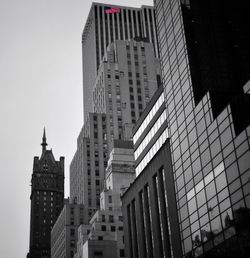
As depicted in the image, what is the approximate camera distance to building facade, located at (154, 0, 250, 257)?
49438mm

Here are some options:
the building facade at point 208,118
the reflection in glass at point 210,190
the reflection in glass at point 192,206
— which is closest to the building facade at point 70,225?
the building facade at point 208,118

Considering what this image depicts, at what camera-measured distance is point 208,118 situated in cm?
5731

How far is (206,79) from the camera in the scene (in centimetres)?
6438

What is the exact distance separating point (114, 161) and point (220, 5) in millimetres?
97027

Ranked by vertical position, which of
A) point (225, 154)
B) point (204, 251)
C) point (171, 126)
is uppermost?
point (171, 126)

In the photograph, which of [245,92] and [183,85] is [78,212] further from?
[245,92]

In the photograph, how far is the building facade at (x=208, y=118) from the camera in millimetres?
49438

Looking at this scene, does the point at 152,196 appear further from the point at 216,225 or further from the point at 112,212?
the point at 112,212

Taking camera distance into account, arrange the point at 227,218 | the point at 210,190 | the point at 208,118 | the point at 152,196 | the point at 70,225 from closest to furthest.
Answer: the point at 227,218 → the point at 210,190 → the point at 208,118 → the point at 152,196 → the point at 70,225

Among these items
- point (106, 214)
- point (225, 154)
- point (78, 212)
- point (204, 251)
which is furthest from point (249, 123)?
point (78, 212)

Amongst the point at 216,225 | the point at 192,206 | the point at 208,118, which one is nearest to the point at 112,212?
the point at 192,206

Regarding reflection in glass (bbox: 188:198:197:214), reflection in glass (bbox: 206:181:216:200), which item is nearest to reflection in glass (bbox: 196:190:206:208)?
reflection in glass (bbox: 206:181:216:200)

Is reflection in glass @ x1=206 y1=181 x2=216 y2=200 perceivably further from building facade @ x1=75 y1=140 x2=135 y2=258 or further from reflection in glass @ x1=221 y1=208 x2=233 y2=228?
building facade @ x1=75 y1=140 x2=135 y2=258

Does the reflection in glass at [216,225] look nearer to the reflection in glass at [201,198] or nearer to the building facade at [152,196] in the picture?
the reflection in glass at [201,198]
